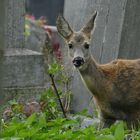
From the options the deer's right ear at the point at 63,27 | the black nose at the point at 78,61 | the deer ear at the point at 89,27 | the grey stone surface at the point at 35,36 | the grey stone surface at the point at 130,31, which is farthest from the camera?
the grey stone surface at the point at 35,36

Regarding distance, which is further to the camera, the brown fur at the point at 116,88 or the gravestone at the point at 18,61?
the gravestone at the point at 18,61

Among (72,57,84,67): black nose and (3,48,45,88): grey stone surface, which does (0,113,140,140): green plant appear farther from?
(3,48,45,88): grey stone surface

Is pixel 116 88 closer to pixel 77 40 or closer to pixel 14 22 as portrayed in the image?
pixel 77 40

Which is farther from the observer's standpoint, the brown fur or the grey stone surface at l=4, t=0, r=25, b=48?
the grey stone surface at l=4, t=0, r=25, b=48

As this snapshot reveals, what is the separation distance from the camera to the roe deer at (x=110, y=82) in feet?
24.0

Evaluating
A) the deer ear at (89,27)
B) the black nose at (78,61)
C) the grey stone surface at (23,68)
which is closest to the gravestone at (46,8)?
the grey stone surface at (23,68)

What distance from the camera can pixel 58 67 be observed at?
7652 millimetres

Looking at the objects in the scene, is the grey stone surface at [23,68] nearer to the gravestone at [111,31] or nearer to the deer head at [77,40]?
the gravestone at [111,31]

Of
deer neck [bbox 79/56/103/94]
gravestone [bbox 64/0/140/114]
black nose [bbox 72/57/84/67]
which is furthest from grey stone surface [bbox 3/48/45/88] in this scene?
black nose [bbox 72/57/84/67]

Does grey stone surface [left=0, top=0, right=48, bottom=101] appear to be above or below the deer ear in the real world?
below

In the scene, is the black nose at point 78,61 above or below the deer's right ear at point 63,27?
below

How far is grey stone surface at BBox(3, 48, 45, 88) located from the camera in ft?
29.3

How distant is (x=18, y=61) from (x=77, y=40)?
1726mm

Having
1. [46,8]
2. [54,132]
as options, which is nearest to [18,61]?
[54,132]
